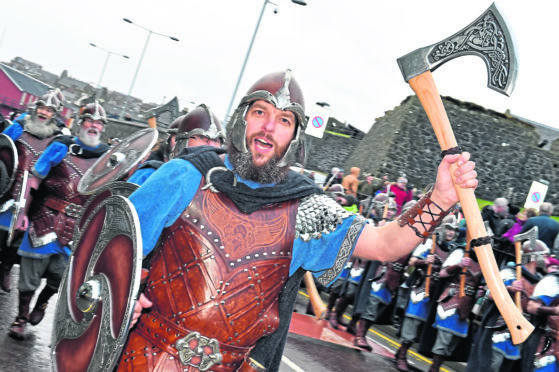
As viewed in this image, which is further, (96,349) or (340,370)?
(340,370)

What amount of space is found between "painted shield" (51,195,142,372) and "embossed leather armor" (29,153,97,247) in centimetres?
372

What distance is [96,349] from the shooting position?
2.51 meters

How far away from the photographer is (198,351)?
2770mm

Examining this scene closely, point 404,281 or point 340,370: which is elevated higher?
point 404,281

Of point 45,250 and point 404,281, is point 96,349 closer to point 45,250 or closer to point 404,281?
point 45,250

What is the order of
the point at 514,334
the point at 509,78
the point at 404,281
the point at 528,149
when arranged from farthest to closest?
the point at 528,149, the point at 404,281, the point at 509,78, the point at 514,334

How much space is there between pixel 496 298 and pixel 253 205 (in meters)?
1.09

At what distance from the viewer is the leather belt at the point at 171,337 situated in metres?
2.77

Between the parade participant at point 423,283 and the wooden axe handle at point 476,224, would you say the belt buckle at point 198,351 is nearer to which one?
the wooden axe handle at point 476,224

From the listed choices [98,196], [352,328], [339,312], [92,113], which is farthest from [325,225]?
[339,312]

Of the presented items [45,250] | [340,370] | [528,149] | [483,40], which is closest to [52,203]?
[45,250]

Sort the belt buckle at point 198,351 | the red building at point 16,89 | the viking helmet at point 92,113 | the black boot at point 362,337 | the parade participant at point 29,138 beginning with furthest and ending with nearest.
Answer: the red building at point 16,89 → the black boot at point 362,337 → the parade participant at point 29,138 → the viking helmet at point 92,113 → the belt buckle at point 198,351

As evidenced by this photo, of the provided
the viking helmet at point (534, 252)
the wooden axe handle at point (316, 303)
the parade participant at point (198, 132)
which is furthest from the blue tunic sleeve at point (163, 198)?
the viking helmet at point (534, 252)

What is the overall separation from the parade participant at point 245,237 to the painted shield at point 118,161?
8.55ft
